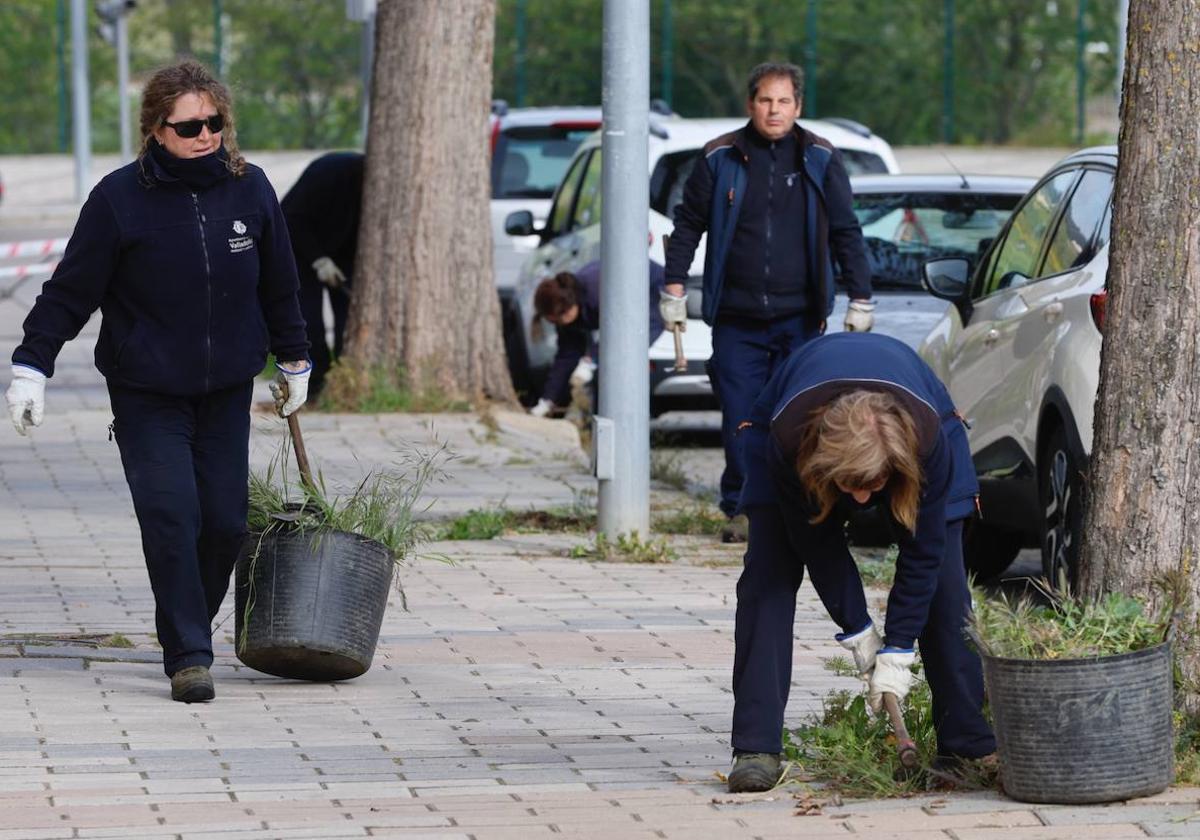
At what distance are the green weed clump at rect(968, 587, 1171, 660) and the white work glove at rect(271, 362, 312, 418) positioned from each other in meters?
2.31

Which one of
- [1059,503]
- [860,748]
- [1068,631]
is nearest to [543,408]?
[1059,503]

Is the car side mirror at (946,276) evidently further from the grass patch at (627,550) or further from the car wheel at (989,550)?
the grass patch at (627,550)

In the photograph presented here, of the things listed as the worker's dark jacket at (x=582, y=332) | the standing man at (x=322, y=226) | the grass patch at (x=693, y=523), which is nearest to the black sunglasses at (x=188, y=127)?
the grass patch at (x=693, y=523)

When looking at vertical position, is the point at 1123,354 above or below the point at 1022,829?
above

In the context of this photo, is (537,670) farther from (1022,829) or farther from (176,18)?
(176,18)

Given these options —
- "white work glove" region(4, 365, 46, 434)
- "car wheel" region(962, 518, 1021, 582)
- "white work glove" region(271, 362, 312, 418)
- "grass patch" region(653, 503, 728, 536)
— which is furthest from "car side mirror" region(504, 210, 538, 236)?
"white work glove" region(4, 365, 46, 434)

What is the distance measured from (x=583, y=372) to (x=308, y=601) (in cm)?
611

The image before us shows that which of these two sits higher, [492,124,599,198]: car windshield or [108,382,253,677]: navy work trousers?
[492,124,599,198]: car windshield

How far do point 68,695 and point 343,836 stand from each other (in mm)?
1714

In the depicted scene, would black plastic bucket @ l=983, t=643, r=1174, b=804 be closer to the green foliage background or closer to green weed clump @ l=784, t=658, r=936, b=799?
green weed clump @ l=784, t=658, r=936, b=799

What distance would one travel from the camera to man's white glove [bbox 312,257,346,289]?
12.9 meters

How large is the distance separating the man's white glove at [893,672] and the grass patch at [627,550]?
3682 millimetres

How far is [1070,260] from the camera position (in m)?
7.82

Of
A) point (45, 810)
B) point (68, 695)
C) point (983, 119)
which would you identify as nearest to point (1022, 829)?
point (45, 810)
